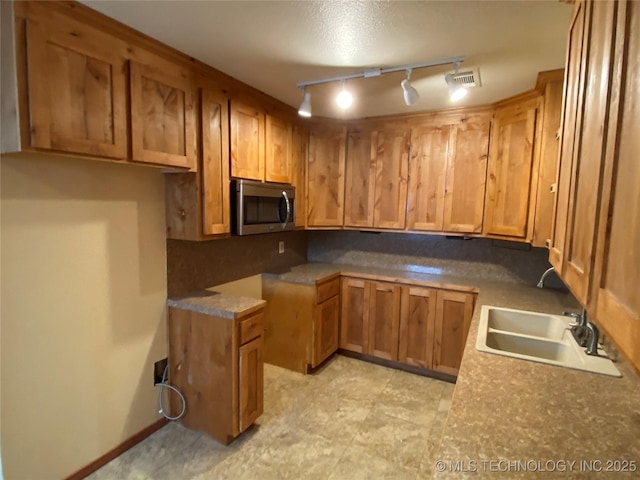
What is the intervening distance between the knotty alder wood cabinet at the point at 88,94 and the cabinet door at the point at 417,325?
2.18 meters

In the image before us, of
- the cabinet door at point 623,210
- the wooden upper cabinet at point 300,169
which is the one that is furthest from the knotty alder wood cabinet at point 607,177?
the wooden upper cabinet at point 300,169

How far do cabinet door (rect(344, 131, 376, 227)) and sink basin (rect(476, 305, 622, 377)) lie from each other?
148cm

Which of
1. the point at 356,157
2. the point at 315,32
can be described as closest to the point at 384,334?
the point at 356,157

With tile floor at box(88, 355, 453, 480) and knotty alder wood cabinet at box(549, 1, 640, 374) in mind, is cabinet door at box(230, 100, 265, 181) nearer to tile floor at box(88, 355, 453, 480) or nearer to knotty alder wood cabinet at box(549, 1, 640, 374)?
tile floor at box(88, 355, 453, 480)

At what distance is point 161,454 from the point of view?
2.09 m

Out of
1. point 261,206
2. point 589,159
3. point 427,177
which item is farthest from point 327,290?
point 589,159

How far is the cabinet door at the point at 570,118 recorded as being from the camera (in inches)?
43.8

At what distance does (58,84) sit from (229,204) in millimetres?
1123

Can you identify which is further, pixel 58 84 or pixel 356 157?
pixel 356 157

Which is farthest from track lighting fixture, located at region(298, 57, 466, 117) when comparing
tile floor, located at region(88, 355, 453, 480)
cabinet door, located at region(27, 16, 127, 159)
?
tile floor, located at region(88, 355, 453, 480)

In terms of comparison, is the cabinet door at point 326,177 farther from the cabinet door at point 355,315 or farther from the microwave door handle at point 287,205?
the cabinet door at point 355,315

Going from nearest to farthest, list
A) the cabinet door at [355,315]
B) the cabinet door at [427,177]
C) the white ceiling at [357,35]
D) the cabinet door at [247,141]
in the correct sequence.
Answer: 1. the white ceiling at [357,35]
2. the cabinet door at [247,141]
3. the cabinet door at [427,177]
4. the cabinet door at [355,315]

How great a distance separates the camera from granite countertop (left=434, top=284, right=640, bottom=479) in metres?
0.88

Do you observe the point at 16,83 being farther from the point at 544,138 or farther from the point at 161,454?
the point at 544,138
